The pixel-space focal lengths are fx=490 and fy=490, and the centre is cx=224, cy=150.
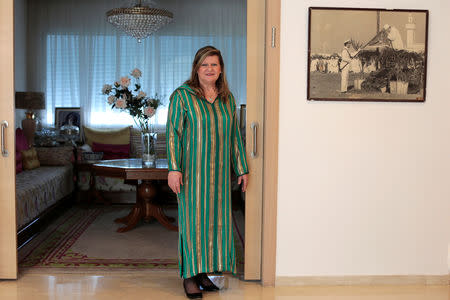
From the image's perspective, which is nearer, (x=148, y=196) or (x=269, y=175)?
(x=269, y=175)

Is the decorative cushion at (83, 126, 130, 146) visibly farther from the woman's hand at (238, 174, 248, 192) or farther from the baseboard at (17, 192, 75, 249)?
the woman's hand at (238, 174, 248, 192)

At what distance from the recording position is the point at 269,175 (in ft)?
9.82

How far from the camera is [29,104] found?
18.8ft

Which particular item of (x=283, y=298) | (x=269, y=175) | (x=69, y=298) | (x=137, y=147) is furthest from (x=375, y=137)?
(x=137, y=147)

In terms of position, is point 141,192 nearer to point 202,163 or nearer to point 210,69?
point 202,163

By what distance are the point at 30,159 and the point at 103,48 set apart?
2163mm

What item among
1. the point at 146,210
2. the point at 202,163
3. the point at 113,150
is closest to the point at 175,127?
the point at 202,163

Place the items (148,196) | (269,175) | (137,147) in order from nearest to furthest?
(269,175)
(148,196)
(137,147)

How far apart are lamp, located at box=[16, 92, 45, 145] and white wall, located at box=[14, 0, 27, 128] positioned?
70 cm

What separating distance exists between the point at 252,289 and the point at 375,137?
1210mm

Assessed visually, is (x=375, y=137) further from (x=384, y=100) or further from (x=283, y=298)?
(x=283, y=298)

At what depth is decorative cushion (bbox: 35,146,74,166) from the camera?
5754mm

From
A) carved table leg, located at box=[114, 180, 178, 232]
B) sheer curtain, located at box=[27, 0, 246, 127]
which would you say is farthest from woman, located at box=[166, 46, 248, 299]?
sheer curtain, located at box=[27, 0, 246, 127]

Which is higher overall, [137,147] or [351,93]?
[351,93]
